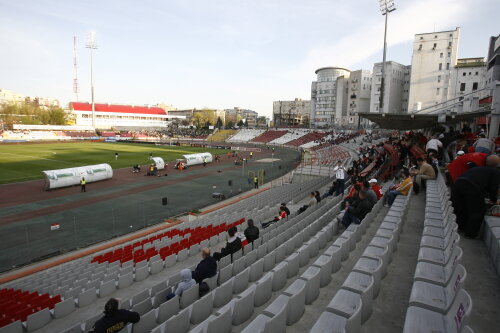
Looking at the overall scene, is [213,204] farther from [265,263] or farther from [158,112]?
[158,112]

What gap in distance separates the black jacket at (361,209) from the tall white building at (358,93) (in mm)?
103248

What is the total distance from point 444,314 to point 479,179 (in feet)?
12.2

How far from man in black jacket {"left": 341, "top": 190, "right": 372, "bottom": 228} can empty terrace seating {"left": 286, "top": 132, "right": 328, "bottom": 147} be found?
248 ft

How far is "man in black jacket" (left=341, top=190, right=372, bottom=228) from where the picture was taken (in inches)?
336

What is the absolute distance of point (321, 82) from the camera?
126188mm

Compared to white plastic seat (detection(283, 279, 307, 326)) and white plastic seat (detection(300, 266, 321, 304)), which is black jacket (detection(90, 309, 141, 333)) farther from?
white plastic seat (detection(300, 266, 321, 304))

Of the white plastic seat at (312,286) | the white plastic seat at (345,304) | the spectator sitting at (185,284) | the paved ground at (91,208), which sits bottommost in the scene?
the paved ground at (91,208)

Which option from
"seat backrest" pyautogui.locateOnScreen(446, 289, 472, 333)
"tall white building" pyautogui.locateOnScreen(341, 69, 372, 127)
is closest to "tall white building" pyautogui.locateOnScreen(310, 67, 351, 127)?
"tall white building" pyautogui.locateOnScreen(341, 69, 372, 127)

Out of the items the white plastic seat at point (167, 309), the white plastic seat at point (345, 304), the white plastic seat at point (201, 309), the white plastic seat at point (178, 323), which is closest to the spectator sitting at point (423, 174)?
the white plastic seat at point (345, 304)

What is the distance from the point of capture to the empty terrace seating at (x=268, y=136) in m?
99.3

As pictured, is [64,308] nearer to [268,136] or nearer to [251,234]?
[251,234]

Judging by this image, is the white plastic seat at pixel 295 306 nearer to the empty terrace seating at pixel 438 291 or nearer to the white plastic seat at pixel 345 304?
the white plastic seat at pixel 345 304

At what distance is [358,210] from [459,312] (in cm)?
603

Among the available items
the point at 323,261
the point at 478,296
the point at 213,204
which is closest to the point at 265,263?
the point at 323,261
